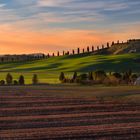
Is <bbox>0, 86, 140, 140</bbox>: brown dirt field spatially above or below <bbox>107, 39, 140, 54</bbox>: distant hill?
below

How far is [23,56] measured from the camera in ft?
443

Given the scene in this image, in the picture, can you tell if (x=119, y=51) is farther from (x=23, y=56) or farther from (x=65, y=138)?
(x=65, y=138)

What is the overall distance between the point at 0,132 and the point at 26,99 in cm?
1232

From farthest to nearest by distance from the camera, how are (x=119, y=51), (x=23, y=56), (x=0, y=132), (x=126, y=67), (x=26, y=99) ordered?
(x=23, y=56)
(x=119, y=51)
(x=126, y=67)
(x=26, y=99)
(x=0, y=132)

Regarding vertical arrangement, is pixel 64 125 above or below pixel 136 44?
below

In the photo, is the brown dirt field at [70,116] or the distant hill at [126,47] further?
the distant hill at [126,47]

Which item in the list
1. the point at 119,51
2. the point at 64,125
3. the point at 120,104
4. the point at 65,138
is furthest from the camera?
the point at 119,51

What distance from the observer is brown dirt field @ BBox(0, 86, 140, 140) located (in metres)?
18.5

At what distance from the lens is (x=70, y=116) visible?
2327 centimetres

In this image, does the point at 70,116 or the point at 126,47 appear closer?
the point at 70,116

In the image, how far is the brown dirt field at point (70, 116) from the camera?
1853 centimetres

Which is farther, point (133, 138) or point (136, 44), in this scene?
point (136, 44)

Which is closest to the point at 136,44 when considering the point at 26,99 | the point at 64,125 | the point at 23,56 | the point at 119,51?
the point at 119,51

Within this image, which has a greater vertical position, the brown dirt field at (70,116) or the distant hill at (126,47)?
the distant hill at (126,47)
